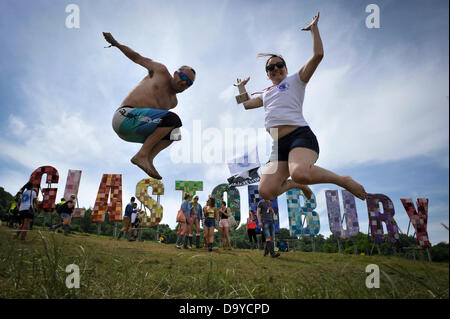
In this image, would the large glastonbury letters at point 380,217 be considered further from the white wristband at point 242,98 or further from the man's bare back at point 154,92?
the man's bare back at point 154,92

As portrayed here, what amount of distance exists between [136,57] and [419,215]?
14.5 meters

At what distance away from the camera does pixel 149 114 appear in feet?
9.68

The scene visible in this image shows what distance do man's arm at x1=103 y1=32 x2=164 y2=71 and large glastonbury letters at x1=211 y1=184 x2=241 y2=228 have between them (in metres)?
10.3

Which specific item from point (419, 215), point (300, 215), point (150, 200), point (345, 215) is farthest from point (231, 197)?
point (419, 215)

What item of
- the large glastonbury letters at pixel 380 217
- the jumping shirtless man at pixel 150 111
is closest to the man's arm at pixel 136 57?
the jumping shirtless man at pixel 150 111

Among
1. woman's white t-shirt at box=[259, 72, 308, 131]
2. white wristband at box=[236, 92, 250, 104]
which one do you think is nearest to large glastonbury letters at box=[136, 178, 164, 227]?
white wristband at box=[236, 92, 250, 104]

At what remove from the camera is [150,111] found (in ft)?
9.74

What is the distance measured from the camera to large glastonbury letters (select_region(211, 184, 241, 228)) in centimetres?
1298

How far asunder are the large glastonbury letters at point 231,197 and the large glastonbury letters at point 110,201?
471 centimetres

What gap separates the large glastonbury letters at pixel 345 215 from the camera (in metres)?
11.9

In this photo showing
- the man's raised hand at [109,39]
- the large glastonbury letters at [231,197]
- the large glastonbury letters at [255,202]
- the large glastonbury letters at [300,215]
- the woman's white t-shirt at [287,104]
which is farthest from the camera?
the large glastonbury letters at [231,197]

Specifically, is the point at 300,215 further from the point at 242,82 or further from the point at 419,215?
the point at 242,82

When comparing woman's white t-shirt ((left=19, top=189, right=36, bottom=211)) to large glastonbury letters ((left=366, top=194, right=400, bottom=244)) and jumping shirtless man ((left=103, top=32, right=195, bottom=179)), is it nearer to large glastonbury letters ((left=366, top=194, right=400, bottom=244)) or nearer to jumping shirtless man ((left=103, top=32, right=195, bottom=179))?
jumping shirtless man ((left=103, top=32, right=195, bottom=179))
